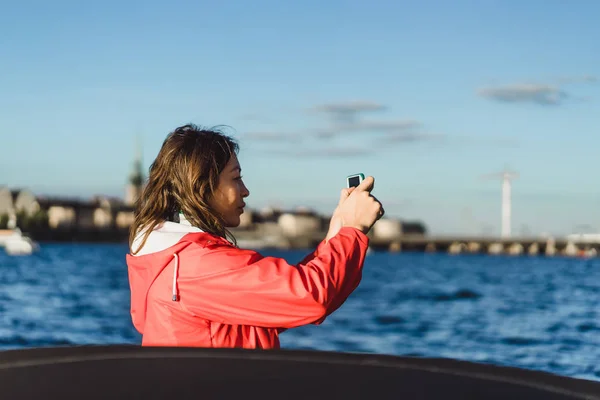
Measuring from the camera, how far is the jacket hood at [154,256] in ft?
6.93

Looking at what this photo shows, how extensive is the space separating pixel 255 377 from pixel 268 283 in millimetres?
311

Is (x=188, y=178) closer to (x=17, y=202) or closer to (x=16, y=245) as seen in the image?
(x=16, y=245)

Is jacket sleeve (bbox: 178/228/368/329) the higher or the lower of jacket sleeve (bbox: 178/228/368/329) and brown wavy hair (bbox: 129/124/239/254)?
the lower

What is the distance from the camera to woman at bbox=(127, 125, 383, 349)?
6.55ft

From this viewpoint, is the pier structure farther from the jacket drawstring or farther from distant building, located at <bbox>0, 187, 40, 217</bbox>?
the jacket drawstring

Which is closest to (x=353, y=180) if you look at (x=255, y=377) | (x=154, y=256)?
(x=154, y=256)

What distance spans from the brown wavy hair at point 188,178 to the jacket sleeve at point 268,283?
0.62ft

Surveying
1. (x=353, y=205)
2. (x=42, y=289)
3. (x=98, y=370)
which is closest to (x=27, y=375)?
(x=98, y=370)

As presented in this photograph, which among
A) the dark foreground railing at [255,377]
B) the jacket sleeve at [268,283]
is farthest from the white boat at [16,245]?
the dark foreground railing at [255,377]

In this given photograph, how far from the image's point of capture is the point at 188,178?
7.35 feet

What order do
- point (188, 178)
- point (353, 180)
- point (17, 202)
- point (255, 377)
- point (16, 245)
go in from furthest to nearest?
point (17, 202) → point (16, 245) → point (353, 180) → point (188, 178) → point (255, 377)

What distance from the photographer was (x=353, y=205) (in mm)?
2186

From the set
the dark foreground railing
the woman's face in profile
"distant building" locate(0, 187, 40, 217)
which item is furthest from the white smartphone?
"distant building" locate(0, 187, 40, 217)

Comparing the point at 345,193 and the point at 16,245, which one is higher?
the point at 345,193
